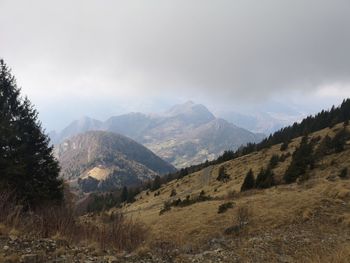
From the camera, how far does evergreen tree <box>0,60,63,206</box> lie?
25781 mm

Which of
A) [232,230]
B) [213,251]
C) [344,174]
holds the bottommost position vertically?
[232,230]

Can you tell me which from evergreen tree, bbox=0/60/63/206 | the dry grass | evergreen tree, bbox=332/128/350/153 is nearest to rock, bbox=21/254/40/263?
the dry grass

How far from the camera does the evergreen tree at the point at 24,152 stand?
25781mm

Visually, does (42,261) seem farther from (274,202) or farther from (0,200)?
(274,202)

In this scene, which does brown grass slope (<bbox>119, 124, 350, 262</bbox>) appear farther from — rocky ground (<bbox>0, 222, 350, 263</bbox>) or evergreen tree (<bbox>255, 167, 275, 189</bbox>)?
evergreen tree (<bbox>255, 167, 275, 189</bbox>)

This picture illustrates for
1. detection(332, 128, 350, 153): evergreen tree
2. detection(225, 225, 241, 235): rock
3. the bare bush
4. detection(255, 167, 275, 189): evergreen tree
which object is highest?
detection(332, 128, 350, 153): evergreen tree

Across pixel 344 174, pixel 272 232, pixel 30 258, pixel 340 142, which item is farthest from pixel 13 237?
pixel 340 142

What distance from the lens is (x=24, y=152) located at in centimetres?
2841

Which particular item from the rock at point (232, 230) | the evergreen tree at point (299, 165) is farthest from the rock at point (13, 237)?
the evergreen tree at point (299, 165)

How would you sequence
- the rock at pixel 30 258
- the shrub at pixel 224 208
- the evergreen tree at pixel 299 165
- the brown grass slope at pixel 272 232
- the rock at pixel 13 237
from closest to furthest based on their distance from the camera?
the rock at pixel 30 258 < the rock at pixel 13 237 < the brown grass slope at pixel 272 232 < the shrub at pixel 224 208 < the evergreen tree at pixel 299 165

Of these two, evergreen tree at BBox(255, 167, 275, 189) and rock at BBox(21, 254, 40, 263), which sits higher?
evergreen tree at BBox(255, 167, 275, 189)

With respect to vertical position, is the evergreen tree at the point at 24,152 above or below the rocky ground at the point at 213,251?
above

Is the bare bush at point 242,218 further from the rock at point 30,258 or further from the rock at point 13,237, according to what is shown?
the rock at point 30,258

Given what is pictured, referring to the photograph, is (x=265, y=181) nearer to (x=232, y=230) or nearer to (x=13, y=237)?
(x=232, y=230)
